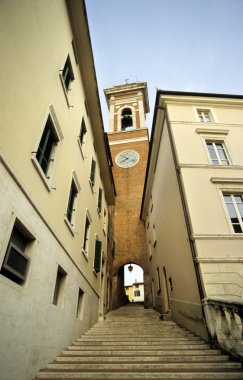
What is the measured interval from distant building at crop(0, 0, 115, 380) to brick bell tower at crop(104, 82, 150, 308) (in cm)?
1050

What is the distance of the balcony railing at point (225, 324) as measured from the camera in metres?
5.22

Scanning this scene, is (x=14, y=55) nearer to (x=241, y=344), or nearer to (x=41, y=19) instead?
(x=41, y=19)

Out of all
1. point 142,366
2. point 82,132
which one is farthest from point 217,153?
point 142,366

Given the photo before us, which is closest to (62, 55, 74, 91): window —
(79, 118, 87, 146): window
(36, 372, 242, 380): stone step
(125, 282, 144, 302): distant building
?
(79, 118, 87, 146): window

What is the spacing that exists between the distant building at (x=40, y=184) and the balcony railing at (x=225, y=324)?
13.5 feet

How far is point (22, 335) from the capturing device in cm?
402

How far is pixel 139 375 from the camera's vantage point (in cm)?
435

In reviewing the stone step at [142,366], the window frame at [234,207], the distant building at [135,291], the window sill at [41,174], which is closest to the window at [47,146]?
the window sill at [41,174]

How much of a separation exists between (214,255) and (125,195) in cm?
1547

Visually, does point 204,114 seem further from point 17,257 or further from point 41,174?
point 17,257

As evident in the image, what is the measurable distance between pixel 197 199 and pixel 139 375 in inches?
237

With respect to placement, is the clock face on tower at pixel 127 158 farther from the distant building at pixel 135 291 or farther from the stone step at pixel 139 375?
the distant building at pixel 135 291

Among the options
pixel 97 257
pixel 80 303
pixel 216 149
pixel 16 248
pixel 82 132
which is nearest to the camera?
pixel 16 248

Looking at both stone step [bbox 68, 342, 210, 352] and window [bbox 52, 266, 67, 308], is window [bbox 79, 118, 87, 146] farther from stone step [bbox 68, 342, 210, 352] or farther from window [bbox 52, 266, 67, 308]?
stone step [bbox 68, 342, 210, 352]
